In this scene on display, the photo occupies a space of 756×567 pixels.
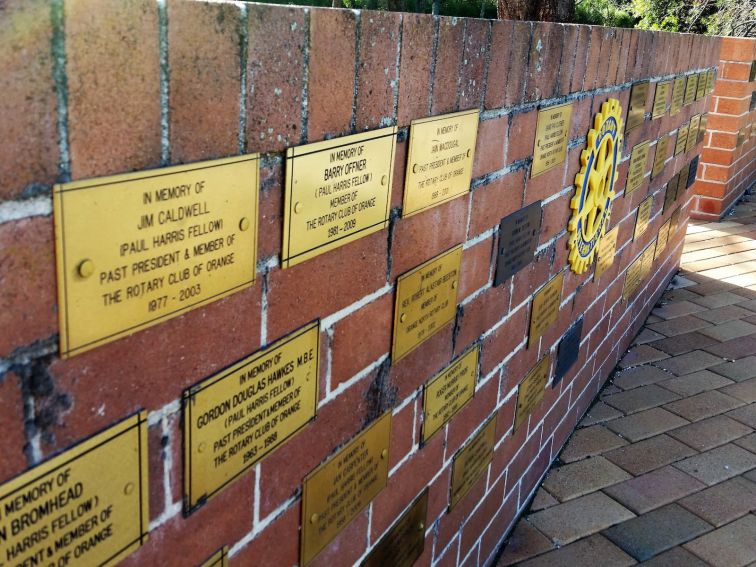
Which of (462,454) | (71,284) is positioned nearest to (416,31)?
(71,284)

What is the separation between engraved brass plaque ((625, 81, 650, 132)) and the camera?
2869mm

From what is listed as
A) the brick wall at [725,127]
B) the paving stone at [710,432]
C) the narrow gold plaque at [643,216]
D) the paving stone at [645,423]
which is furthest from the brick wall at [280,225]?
the brick wall at [725,127]

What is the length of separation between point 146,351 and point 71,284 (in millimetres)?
147

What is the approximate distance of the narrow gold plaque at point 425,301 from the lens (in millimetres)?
1489

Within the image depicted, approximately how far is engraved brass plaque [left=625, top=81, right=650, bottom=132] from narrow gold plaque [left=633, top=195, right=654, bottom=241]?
488 millimetres

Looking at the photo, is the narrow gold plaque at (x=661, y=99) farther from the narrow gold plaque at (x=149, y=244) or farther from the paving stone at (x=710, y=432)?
the narrow gold plaque at (x=149, y=244)

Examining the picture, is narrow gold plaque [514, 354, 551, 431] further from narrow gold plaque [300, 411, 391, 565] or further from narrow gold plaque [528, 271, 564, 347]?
narrow gold plaque [300, 411, 391, 565]

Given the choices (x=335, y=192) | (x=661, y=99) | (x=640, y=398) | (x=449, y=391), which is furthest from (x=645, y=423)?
(x=335, y=192)

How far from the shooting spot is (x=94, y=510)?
87 centimetres

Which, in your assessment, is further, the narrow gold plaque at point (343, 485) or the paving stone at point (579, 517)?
the paving stone at point (579, 517)

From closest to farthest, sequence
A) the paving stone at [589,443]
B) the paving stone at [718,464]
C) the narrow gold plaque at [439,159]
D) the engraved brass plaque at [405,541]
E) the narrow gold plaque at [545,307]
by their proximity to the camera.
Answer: the narrow gold plaque at [439,159]
the engraved brass plaque at [405,541]
the narrow gold plaque at [545,307]
the paving stone at [718,464]
the paving stone at [589,443]

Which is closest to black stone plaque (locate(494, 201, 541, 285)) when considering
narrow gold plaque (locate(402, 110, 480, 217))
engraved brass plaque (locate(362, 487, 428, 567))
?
narrow gold plaque (locate(402, 110, 480, 217))

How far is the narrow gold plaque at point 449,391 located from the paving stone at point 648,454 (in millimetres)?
1210

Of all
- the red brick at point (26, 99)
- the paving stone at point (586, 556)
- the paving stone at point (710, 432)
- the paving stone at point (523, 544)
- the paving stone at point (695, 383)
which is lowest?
the paving stone at point (523, 544)
